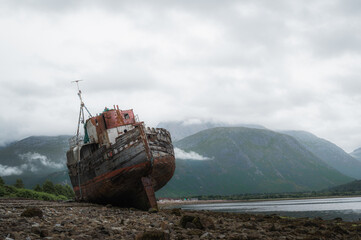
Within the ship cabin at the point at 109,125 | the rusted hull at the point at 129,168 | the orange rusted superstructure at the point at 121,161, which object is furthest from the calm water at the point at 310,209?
the ship cabin at the point at 109,125

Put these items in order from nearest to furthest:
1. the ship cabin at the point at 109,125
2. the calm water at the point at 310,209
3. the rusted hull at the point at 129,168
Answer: the rusted hull at the point at 129,168 < the ship cabin at the point at 109,125 < the calm water at the point at 310,209

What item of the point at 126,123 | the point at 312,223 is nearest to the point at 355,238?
the point at 312,223

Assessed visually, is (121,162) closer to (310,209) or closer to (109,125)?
(109,125)

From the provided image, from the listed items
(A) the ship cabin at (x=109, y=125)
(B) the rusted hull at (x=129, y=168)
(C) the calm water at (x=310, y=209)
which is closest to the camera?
(B) the rusted hull at (x=129, y=168)

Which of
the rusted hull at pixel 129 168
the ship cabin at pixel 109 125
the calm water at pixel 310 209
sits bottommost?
the calm water at pixel 310 209

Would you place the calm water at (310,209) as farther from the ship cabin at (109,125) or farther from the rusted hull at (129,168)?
the ship cabin at (109,125)

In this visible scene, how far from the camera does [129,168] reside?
25781 mm

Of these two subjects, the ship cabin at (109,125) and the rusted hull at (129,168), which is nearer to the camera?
the rusted hull at (129,168)

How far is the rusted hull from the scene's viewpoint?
85.1 ft

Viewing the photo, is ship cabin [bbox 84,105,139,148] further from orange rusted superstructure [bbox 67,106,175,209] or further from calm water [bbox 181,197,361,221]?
calm water [bbox 181,197,361,221]

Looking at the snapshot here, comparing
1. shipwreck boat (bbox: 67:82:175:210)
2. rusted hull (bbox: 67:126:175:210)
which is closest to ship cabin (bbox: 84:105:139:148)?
shipwreck boat (bbox: 67:82:175:210)

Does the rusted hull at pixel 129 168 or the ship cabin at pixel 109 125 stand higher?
the ship cabin at pixel 109 125

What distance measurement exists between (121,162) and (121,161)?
8 cm

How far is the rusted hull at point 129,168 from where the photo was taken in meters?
25.9
